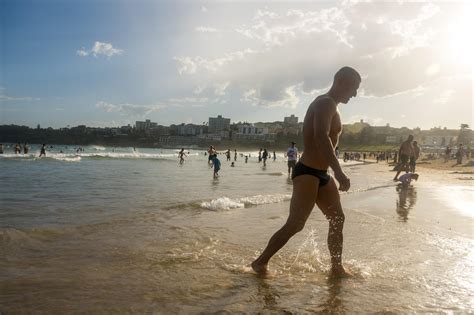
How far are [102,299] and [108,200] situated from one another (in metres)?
7.34

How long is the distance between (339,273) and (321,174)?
1.06m

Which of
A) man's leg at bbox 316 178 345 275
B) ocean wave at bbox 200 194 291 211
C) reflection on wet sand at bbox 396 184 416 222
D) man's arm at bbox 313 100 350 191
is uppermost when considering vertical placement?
man's arm at bbox 313 100 350 191

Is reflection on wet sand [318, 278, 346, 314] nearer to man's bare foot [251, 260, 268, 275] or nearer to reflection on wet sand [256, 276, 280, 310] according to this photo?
reflection on wet sand [256, 276, 280, 310]

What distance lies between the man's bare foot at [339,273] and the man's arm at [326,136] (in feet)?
2.81

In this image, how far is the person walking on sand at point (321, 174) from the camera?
3.86 metres

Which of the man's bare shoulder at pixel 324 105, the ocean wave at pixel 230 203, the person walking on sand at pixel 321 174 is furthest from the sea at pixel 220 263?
the man's bare shoulder at pixel 324 105

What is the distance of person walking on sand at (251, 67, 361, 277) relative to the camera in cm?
386

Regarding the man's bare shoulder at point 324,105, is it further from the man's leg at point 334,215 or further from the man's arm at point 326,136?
the man's leg at point 334,215

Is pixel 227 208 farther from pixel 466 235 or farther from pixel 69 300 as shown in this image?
pixel 69 300

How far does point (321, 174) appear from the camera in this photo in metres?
3.95

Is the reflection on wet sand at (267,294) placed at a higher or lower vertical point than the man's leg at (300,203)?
lower

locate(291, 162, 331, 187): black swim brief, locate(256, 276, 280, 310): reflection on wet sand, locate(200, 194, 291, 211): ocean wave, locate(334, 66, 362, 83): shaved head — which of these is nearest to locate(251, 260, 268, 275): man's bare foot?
locate(256, 276, 280, 310): reflection on wet sand

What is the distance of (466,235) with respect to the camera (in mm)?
5969

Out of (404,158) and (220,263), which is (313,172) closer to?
(220,263)
